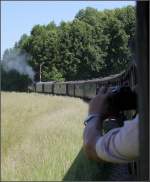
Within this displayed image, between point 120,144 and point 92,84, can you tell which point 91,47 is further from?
point 120,144

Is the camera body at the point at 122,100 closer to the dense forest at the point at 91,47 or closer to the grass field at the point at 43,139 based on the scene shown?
the grass field at the point at 43,139

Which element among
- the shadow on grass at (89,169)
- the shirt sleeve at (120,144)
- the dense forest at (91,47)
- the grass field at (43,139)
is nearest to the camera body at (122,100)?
the shirt sleeve at (120,144)

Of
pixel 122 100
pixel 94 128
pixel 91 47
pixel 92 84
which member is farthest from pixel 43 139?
pixel 92 84

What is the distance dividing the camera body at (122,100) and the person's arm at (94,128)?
4cm

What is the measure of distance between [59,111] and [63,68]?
133cm

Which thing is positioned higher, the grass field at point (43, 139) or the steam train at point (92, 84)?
the steam train at point (92, 84)

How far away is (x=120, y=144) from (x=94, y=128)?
0.12 m

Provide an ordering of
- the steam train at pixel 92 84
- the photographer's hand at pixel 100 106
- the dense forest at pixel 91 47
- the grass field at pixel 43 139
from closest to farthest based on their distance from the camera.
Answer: the photographer's hand at pixel 100 106, the steam train at pixel 92 84, the grass field at pixel 43 139, the dense forest at pixel 91 47

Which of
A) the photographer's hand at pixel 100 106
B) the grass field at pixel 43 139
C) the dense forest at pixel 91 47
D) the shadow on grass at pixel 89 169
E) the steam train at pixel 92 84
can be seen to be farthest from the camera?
the dense forest at pixel 91 47

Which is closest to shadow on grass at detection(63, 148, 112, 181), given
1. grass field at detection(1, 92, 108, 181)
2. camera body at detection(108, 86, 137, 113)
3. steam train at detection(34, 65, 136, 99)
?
grass field at detection(1, 92, 108, 181)

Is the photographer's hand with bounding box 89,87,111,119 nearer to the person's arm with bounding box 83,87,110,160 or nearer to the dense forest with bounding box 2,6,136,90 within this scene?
the person's arm with bounding box 83,87,110,160

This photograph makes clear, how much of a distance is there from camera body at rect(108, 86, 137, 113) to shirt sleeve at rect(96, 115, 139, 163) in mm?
157

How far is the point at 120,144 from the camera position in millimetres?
1604

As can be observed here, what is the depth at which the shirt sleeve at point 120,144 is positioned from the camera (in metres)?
1.61
